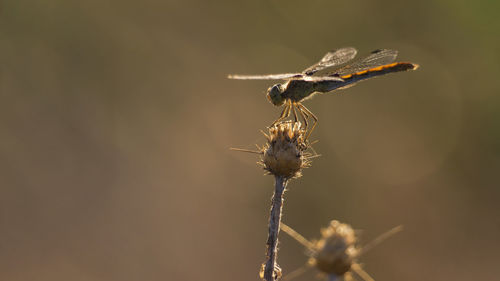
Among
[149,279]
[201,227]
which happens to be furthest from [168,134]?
[149,279]

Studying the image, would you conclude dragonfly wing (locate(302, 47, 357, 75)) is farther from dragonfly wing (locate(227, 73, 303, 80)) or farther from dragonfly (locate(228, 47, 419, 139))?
dragonfly wing (locate(227, 73, 303, 80))

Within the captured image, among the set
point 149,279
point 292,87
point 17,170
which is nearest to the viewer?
point 292,87

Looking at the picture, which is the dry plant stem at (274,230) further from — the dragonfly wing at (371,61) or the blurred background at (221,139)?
the blurred background at (221,139)

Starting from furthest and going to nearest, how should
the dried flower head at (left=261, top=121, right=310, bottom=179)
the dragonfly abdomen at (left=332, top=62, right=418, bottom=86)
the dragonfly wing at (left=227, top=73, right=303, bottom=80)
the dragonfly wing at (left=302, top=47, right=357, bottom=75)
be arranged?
the dragonfly wing at (left=302, top=47, right=357, bottom=75)
the dragonfly abdomen at (left=332, top=62, right=418, bottom=86)
the dragonfly wing at (left=227, top=73, right=303, bottom=80)
the dried flower head at (left=261, top=121, right=310, bottom=179)

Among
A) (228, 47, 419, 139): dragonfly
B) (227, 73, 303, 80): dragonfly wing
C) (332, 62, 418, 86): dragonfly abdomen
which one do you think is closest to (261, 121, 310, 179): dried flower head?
(227, 73, 303, 80): dragonfly wing

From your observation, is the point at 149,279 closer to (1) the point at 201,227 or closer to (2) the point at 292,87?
(1) the point at 201,227

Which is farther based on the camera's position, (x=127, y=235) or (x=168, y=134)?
(x=168, y=134)

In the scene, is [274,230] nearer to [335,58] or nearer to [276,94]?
[276,94]

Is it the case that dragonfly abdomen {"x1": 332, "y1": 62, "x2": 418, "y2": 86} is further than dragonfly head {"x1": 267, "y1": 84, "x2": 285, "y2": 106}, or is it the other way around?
dragonfly abdomen {"x1": 332, "y1": 62, "x2": 418, "y2": 86}
